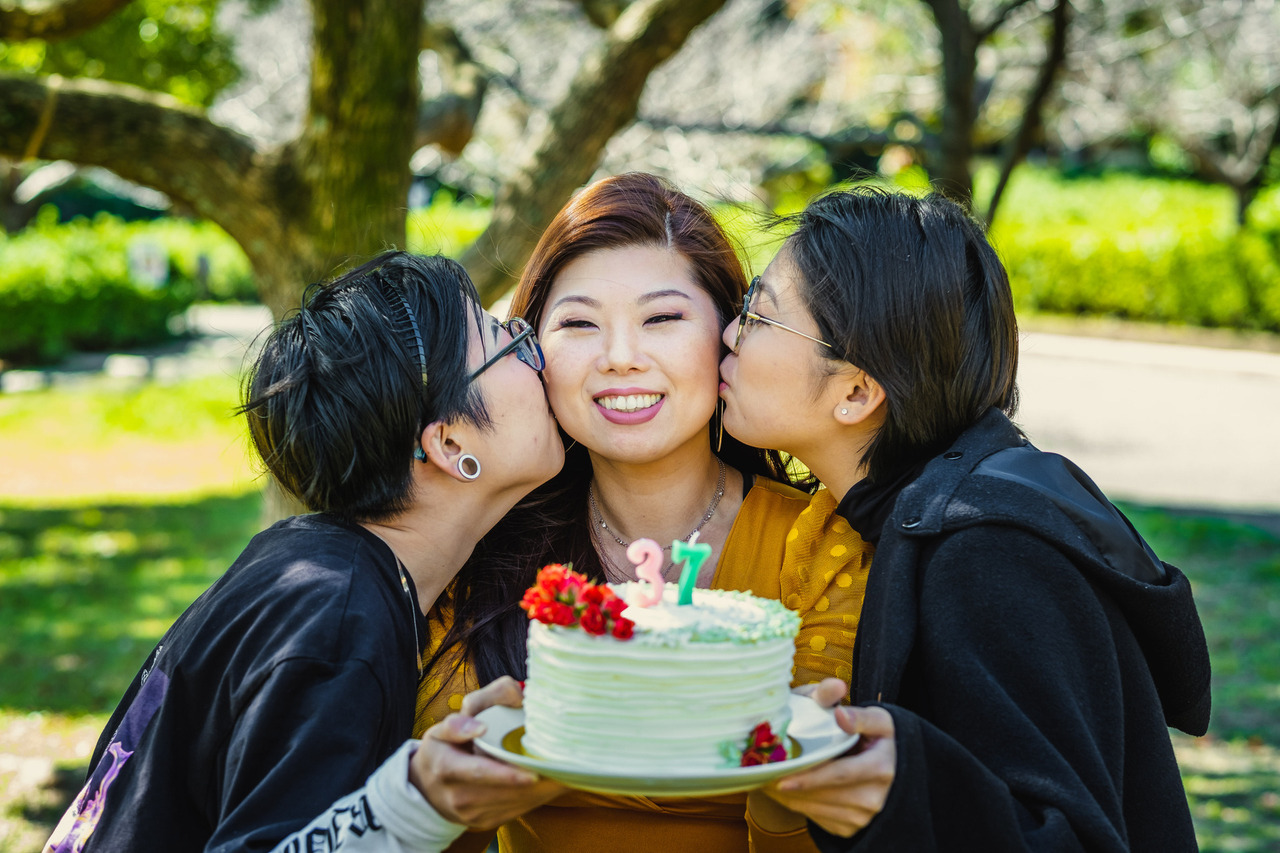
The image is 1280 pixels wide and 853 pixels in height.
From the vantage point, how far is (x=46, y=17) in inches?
175

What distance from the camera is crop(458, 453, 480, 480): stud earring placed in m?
2.47

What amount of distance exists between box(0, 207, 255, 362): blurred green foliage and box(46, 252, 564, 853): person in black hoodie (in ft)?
45.4

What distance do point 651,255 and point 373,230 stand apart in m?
1.73

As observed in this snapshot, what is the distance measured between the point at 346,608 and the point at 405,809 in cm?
41

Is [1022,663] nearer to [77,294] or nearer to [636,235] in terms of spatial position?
[636,235]

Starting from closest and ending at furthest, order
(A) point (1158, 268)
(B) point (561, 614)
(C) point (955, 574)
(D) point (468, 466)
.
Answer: (B) point (561, 614)
(C) point (955, 574)
(D) point (468, 466)
(A) point (1158, 268)

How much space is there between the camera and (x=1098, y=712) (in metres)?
1.95

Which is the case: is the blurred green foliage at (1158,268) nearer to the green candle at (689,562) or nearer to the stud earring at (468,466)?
the stud earring at (468,466)

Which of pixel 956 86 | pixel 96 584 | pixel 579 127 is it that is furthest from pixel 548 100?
pixel 579 127

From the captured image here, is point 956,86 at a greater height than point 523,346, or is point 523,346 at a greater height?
point 956,86

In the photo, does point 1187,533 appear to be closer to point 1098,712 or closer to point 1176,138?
point 1098,712

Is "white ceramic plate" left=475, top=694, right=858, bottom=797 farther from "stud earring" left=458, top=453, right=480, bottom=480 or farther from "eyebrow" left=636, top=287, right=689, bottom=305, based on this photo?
"eyebrow" left=636, top=287, right=689, bottom=305

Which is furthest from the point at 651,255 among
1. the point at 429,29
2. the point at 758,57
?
the point at 758,57

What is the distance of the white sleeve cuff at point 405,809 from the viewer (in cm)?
177
